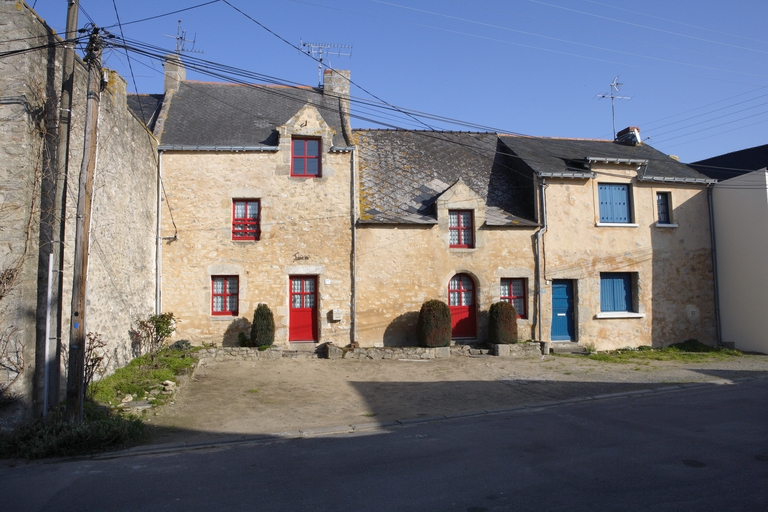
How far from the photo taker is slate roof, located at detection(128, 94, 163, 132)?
1738cm

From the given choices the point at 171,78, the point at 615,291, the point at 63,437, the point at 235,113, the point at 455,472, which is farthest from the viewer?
the point at 171,78

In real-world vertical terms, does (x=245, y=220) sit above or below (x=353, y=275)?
above

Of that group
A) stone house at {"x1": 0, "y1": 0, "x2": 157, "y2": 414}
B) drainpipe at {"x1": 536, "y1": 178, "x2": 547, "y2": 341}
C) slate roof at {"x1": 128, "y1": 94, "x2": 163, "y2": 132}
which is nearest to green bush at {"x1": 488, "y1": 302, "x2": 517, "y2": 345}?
drainpipe at {"x1": 536, "y1": 178, "x2": 547, "y2": 341}

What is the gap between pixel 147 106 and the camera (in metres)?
18.2

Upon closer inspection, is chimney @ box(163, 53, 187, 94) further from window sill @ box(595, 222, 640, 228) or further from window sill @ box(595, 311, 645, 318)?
window sill @ box(595, 311, 645, 318)

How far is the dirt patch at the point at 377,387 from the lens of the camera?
9.23 metres

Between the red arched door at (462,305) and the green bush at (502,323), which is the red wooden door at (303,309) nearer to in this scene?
the red arched door at (462,305)

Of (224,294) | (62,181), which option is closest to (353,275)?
(224,294)

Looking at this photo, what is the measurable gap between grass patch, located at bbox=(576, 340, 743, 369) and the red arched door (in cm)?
366

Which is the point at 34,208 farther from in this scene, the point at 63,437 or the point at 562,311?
the point at 562,311

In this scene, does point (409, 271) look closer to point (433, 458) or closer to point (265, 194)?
point (265, 194)

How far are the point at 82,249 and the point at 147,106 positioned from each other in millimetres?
11929

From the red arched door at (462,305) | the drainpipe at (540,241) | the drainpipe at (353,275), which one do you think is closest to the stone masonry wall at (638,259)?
the drainpipe at (540,241)

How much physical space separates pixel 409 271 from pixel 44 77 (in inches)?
407
